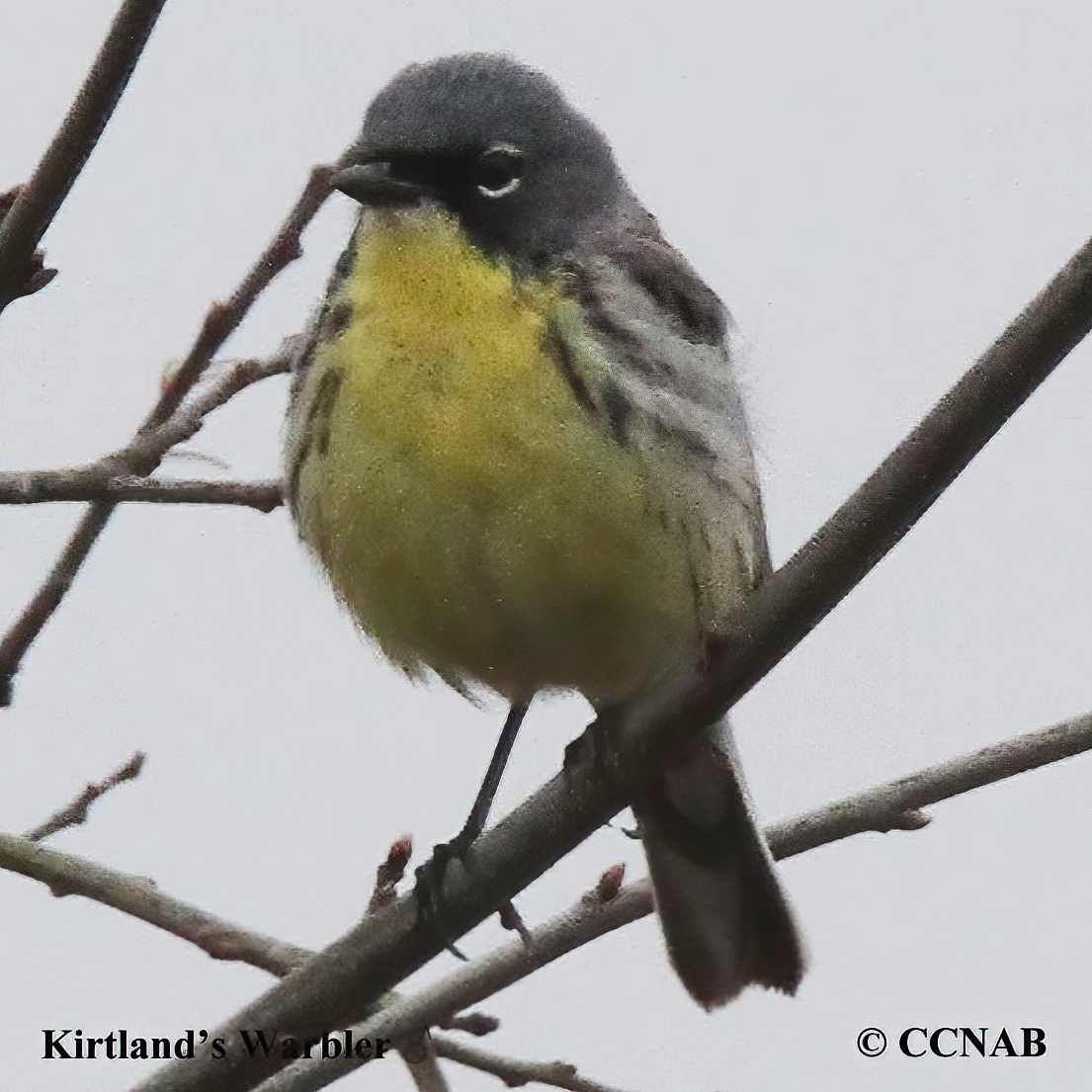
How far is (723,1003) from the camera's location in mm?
4203

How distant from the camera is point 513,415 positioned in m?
3.32

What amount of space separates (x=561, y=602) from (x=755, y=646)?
3.19ft

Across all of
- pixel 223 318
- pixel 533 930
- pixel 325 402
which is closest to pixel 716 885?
pixel 533 930

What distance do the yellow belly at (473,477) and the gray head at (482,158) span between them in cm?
8

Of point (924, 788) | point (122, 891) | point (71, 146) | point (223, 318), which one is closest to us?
point (71, 146)

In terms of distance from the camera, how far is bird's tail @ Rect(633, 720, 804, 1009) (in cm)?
419

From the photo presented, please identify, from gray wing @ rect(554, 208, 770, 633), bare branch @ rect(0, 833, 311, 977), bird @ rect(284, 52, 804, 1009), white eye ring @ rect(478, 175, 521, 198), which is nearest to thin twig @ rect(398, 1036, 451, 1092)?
bare branch @ rect(0, 833, 311, 977)

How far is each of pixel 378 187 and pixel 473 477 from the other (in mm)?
604

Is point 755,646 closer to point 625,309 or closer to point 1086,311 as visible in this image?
point 1086,311

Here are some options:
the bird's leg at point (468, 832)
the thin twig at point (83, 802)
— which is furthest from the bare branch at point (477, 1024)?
the thin twig at point (83, 802)

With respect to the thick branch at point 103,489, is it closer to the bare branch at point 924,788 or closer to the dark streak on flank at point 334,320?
the dark streak on flank at point 334,320

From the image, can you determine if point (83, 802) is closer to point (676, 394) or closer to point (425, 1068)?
point (425, 1068)

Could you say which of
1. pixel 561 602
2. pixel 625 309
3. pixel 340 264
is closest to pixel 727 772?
pixel 561 602

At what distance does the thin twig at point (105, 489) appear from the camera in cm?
261
